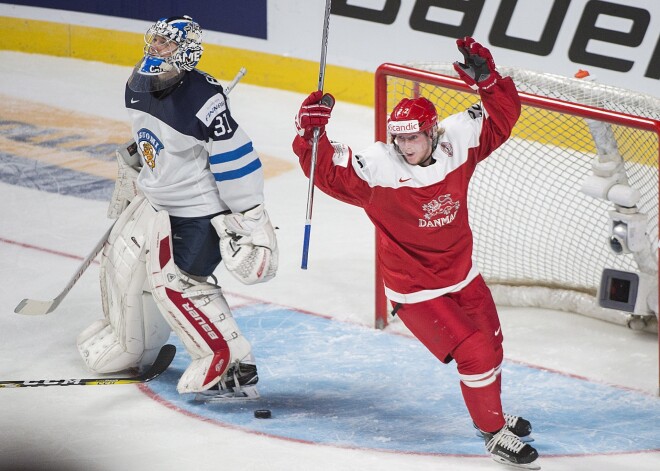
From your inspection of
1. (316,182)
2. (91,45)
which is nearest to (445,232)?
(316,182)

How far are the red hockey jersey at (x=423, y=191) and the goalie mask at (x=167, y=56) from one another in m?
0.47

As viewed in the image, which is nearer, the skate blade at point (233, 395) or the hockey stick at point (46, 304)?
the skate blade at point (233, 395)

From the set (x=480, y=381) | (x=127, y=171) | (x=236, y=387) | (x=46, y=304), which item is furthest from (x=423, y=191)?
(x=46, y=304)

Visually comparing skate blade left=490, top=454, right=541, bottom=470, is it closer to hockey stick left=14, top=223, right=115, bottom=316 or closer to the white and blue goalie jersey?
the white and blue goalie jersey

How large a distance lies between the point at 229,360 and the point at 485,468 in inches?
38.5

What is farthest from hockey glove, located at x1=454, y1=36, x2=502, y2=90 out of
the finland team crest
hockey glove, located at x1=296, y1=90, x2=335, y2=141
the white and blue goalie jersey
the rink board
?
the rink board

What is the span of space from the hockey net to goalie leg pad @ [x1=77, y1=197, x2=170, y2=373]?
997 millimetres

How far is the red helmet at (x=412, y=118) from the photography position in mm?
3895

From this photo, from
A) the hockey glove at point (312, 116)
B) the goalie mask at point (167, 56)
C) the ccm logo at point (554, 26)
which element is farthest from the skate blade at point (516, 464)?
the ccm logo at point (554, 26)

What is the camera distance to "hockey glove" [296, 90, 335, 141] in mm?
3943

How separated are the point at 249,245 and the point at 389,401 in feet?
2.49

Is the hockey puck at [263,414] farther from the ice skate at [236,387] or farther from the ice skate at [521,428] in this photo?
the ice skate at [521,428]

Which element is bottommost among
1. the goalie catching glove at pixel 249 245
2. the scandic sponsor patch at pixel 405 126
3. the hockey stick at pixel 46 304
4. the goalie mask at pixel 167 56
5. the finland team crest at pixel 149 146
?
A: the hockey stick at pixel 46 304

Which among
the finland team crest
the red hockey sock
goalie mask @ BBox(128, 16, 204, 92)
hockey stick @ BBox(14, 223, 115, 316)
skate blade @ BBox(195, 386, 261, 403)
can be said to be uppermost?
goalie mask @ BBox(128, 16, 204, 92)
